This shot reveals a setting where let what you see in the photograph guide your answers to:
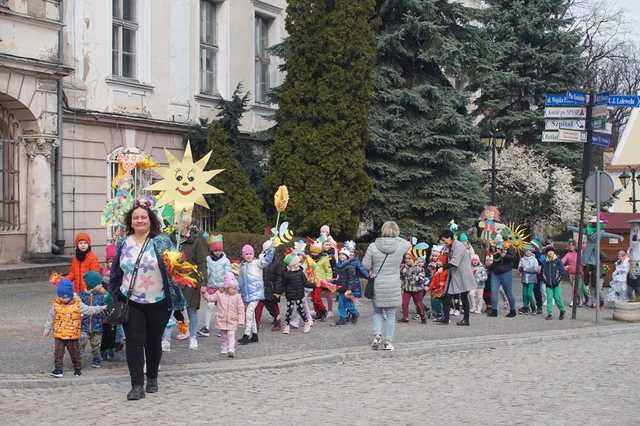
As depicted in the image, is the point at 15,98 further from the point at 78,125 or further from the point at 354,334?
the point at 354,334

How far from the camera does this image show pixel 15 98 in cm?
2038

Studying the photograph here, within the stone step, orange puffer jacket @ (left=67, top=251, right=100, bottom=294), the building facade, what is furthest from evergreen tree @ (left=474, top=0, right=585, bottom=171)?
orange puffer jacket @ (left=67, top=251, right=100, bottom=294)

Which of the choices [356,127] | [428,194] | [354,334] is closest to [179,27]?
[356,127]

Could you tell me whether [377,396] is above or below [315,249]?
below

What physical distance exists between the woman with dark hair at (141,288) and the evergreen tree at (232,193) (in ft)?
48.6

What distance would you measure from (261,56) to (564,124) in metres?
15.1

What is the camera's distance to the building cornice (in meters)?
19.8

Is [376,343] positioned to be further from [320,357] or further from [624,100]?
[624,100]

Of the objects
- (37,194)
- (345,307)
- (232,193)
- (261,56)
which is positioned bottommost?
(345,307)

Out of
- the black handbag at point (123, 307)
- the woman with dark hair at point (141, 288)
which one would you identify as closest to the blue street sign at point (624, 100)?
the woman with dark hair at point (141, 288)

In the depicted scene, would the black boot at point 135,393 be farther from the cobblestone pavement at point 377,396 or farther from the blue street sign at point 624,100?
the blue street sign at point 624,100

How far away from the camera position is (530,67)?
36531mm

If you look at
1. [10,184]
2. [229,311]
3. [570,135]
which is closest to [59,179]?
[10,184]

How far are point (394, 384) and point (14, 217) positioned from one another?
13.8 metres
